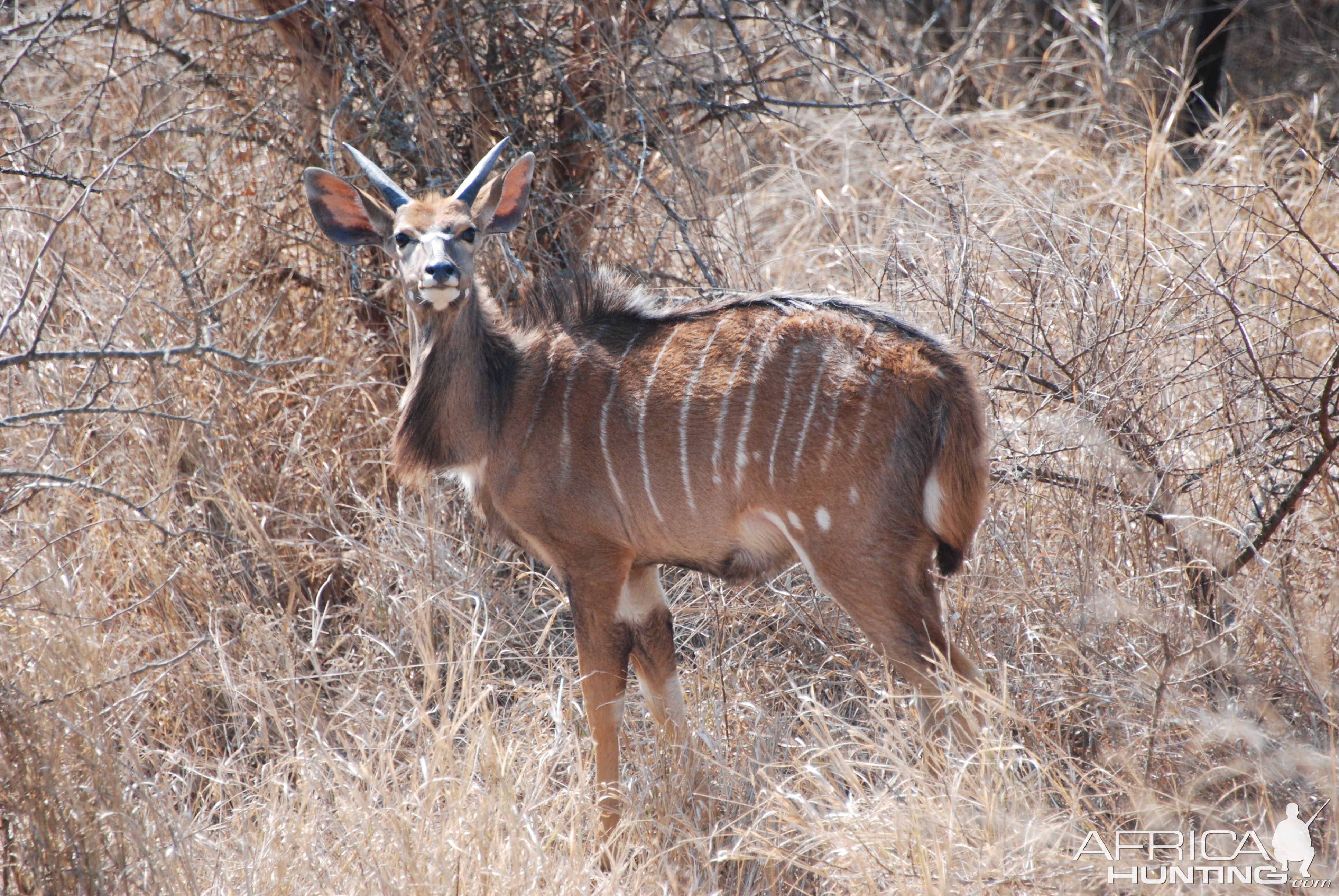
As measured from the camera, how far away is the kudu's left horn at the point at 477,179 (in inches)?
121

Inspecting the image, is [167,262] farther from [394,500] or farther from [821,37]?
[821,37]

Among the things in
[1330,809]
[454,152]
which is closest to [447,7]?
[454,152]

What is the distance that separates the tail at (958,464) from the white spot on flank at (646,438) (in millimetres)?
657

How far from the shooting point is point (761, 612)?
10.9ft

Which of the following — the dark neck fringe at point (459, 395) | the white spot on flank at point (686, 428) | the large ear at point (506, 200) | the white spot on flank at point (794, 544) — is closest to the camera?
the white spot on flank at point (794, 544)

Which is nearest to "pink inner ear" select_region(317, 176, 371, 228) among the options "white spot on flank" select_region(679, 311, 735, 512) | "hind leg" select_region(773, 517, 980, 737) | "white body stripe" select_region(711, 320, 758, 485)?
"white spot on flank" select_region(679, 311, 735, 512)

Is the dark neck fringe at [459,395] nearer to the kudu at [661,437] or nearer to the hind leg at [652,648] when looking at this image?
the kudu at [661,437]

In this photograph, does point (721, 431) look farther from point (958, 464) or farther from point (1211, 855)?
point (1211, 855)

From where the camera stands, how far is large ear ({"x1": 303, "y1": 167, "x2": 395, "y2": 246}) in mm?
3062

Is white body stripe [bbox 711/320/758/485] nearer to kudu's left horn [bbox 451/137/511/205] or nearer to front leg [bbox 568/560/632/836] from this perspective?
front leg [bbox 568/560/632/836]

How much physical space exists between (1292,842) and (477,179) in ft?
8.00

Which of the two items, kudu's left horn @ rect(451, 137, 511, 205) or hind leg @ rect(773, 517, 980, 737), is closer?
hind leg @ rect(773, 517, 980, 737)

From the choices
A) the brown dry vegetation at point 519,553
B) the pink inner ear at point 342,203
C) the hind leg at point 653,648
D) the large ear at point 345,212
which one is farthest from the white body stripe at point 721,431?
the pink inner ear at point 342,203

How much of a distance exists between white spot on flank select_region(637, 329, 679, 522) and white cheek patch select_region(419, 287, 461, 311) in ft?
1.72
